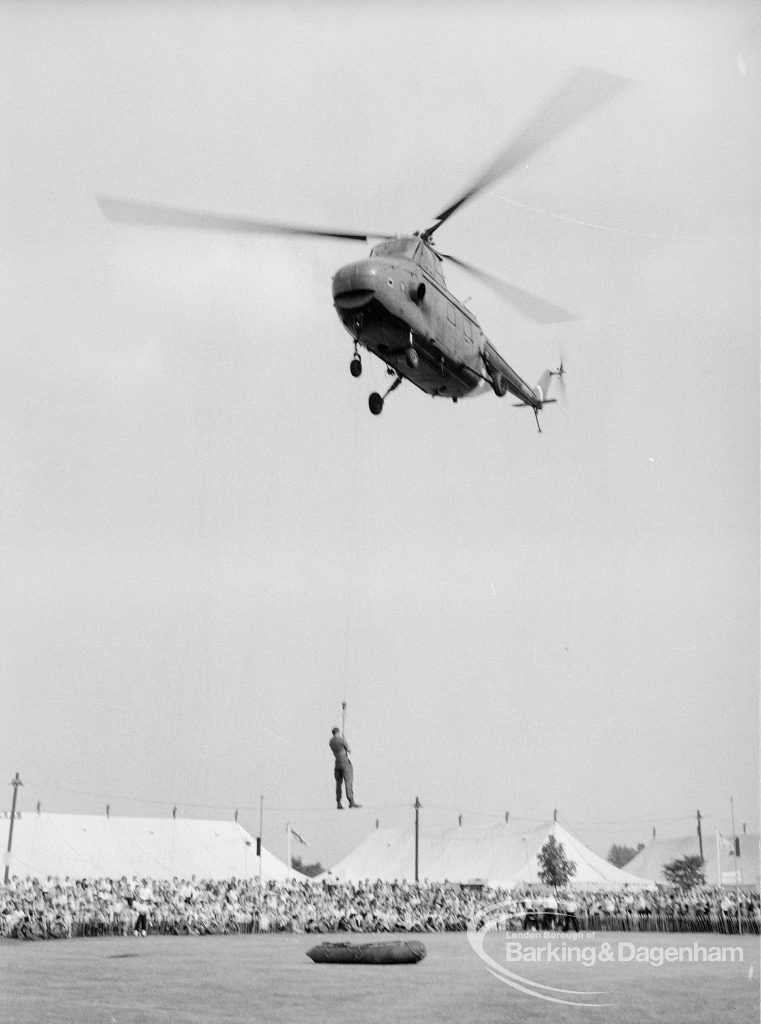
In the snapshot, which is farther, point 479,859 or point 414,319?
point 479,859

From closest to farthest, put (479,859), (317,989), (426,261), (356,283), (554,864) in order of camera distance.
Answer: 1. (317,989)
2. (356,283)
3. (426,261)
4. (554,864)
5. (479,859)

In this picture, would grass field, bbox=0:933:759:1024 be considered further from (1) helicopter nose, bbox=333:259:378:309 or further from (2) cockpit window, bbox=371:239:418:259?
(2) cockpit window, bbox=371:239:418:259

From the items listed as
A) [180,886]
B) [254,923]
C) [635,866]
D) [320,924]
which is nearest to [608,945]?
[320,924]

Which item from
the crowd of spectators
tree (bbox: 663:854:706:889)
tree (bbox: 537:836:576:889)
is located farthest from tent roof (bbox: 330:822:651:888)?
the crowd of spectators

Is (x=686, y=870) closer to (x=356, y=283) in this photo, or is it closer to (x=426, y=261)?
(x=426, y=261)

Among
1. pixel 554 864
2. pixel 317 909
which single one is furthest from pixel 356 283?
pixel 554 864

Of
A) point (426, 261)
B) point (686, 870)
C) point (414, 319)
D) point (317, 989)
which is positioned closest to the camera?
point (317, 989)

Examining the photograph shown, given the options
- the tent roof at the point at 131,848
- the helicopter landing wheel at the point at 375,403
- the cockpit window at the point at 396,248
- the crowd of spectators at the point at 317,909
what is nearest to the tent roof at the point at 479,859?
the tent roof at the point at 131,848
